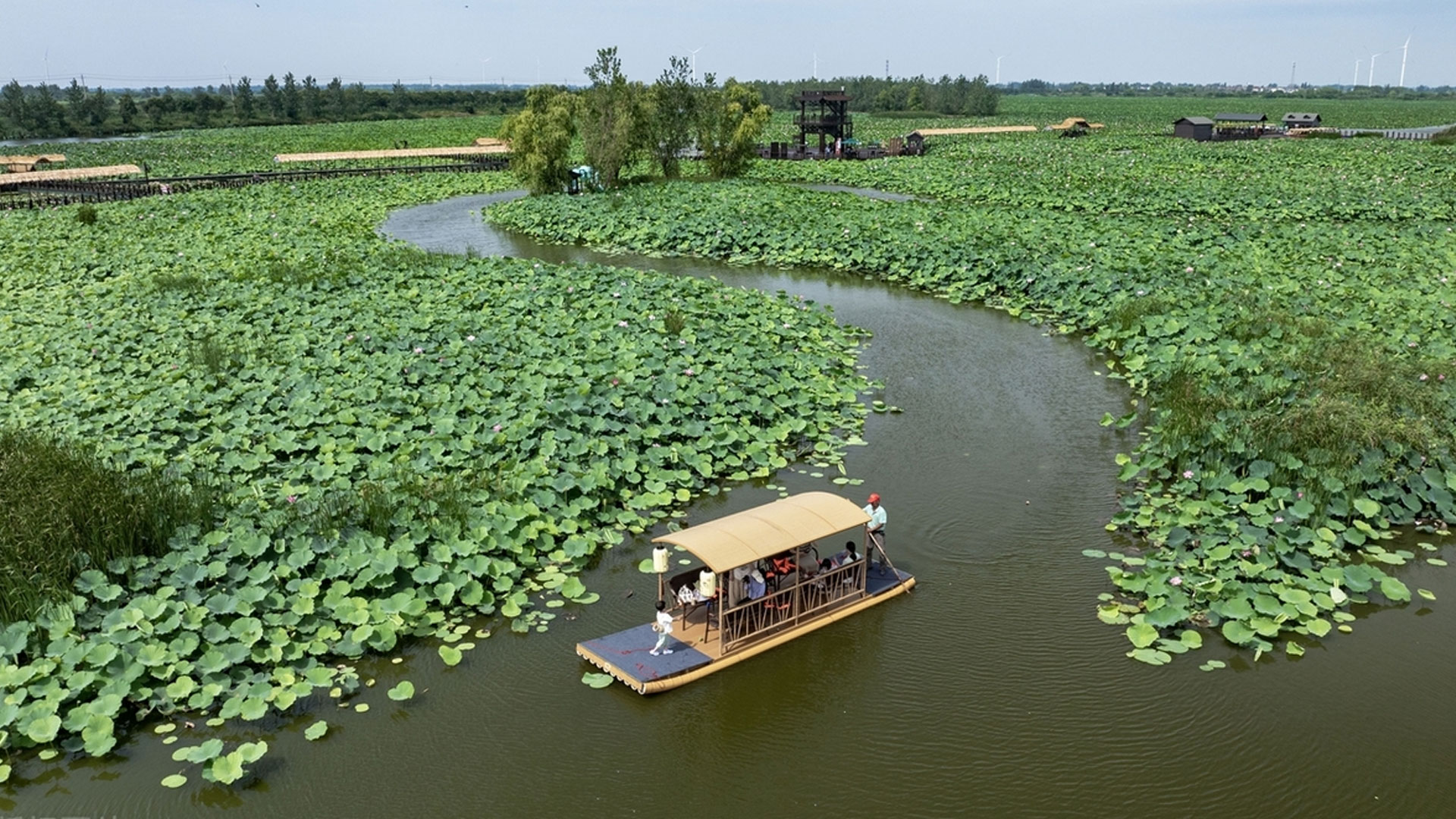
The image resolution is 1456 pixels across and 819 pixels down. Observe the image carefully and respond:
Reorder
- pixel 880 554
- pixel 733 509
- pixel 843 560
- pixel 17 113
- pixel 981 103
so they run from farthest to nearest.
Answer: pixel 981 103, pixel 17 113, pixel 733 509, pixel 880 554, pixel 843 560

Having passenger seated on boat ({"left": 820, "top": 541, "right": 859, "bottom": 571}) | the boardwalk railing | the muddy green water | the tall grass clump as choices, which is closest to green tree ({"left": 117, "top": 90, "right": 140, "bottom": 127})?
the boardwalk railing

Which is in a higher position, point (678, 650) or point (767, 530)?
point (767, 530)

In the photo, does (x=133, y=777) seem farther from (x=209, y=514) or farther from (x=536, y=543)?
(x=536, y=543)

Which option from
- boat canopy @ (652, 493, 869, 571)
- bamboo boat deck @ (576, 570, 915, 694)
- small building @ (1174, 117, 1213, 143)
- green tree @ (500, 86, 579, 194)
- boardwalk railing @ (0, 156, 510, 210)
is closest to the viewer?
bamboo boat deck @ (576, 570, 915, 694)

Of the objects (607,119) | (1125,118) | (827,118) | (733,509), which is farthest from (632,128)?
(1125,118)

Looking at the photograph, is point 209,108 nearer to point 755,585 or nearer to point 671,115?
point 671,115

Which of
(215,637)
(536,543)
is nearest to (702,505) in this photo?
(536,543)

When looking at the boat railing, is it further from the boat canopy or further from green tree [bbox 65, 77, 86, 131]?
green tree [bbox 65, 77, 86, 131]
